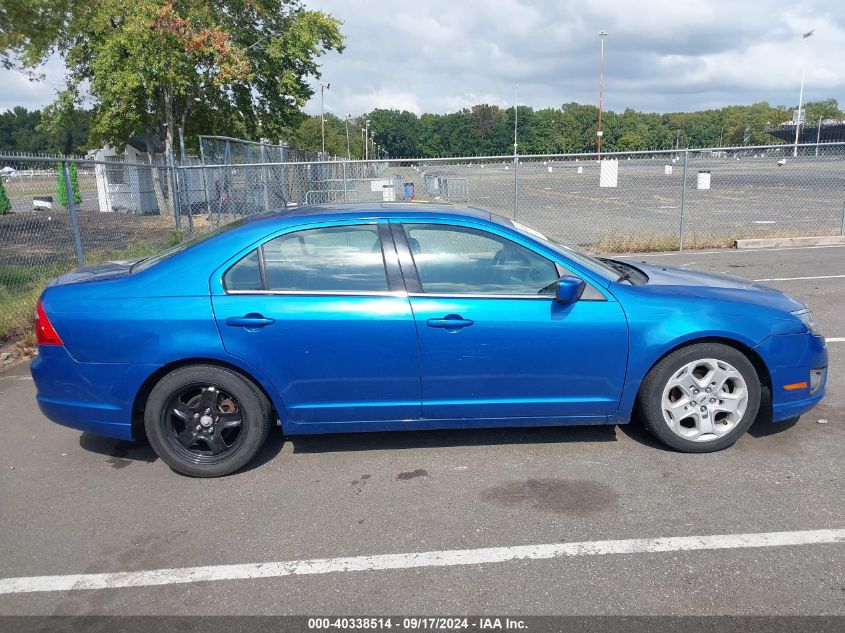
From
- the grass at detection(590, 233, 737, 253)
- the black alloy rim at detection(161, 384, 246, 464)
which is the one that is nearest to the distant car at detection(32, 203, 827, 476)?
the black alloy rim at detection(161, 384, 246, 464)

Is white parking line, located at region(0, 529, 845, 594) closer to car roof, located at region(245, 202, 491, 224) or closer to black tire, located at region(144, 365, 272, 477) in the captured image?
black tire, located at region(144, 365, 272, 477)

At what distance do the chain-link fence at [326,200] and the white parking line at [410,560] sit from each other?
4930mm

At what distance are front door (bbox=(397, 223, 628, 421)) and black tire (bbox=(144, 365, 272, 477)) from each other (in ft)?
3.40

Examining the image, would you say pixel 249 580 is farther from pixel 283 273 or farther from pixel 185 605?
pixel 283 273

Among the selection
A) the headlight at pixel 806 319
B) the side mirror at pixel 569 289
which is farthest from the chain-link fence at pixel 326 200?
the headlight at pixel 806 319

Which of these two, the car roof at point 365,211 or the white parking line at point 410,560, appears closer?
the white parking line at point 410,560

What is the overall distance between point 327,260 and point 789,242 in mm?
11522

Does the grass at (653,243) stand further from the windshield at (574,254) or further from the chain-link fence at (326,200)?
the windshield at (574,254)

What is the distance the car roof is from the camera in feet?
13.0

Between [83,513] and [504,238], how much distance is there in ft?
9.33

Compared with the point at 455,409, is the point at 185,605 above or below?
below

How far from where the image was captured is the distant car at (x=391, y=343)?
3689 millimetres

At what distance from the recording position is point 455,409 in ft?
12.6

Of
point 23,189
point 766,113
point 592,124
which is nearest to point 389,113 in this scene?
point 592,124
